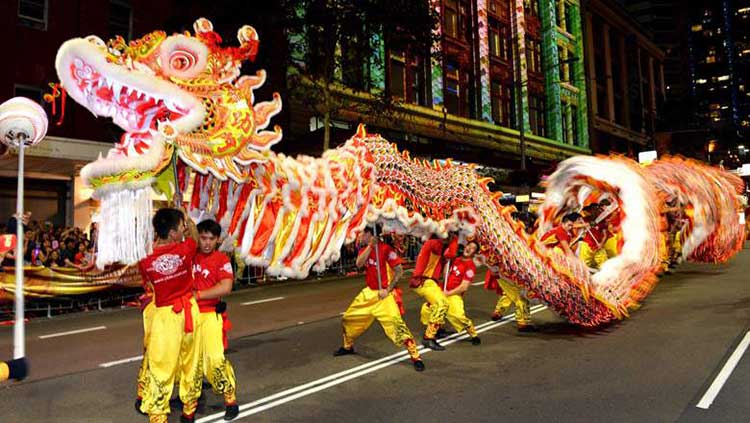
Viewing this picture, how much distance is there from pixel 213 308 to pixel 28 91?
41.4 ft

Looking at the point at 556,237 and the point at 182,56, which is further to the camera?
the point at 556,237

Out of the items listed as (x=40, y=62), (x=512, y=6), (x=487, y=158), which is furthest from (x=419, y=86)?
(x=40, y=62)

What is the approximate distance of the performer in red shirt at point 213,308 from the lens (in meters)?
4.24

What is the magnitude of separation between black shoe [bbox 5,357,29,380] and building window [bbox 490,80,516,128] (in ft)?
90.4

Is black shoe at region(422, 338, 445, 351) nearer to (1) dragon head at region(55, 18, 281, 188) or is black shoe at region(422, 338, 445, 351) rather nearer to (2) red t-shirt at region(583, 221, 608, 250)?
(1) dragon head at region(55, 18, 281, 188)

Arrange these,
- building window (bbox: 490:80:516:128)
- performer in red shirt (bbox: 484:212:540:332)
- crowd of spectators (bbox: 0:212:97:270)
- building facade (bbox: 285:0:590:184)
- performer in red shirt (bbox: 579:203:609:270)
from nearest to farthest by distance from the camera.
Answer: performer in red shirt (bbox: 484:212:540:332) < crowd of spectators (bbox: 0:212:97:270) < performer in red shirt (bbox: 579:203:609:270) < building facade (bbox: 285:0:590:184) < building window (bbox: 490:80:516:128)

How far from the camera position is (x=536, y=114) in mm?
32219

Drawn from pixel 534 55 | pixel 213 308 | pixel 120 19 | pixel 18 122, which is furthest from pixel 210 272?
pixel 534 55

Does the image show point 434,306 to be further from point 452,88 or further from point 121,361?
point 452,88

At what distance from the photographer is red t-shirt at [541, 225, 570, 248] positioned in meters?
7.49

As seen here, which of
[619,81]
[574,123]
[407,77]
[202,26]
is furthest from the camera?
[619,81]

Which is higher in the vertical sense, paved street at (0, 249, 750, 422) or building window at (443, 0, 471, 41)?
building window at (443, 0, 471, 41)

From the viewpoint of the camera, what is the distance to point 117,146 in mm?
3613

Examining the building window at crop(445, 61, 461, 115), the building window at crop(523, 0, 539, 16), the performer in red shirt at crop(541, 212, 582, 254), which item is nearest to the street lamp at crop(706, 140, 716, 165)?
the building window at crop(523, 0, 539, 16)
